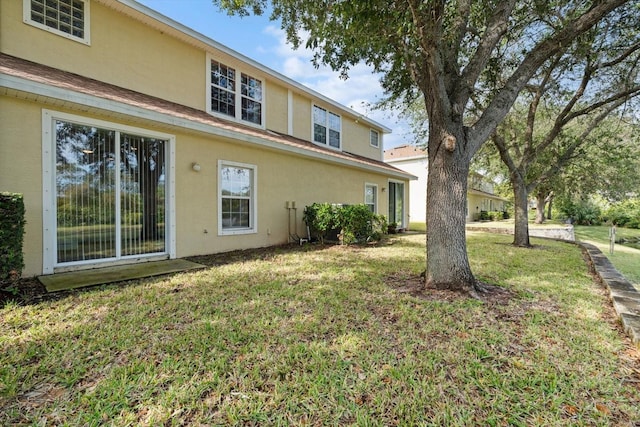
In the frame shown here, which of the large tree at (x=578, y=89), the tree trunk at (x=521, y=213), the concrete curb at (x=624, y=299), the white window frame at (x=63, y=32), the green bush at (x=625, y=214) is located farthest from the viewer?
the green bush at (x=625, y=214)

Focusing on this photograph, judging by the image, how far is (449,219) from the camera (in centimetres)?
443

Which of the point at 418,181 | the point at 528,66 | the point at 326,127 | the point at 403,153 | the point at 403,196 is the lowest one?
the point at 403,196

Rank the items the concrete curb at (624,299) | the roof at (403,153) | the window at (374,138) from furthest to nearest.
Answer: the roof at (403,153) < the window at (374,138) < the concrete curb at (624,299)

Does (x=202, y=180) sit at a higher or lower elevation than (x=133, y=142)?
lower

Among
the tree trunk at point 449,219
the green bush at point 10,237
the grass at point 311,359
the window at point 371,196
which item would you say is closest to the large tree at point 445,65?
the tree trunk at point 449,219

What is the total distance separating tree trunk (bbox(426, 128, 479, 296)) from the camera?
4406mm

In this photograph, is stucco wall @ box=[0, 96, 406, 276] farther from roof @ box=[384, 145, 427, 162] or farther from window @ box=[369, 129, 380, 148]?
roof @ box=[384, 145, 427, 162]

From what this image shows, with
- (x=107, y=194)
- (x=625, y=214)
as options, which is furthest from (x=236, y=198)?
(x=625, y=214)

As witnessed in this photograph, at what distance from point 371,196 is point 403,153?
15.6m

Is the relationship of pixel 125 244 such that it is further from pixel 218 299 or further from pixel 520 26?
pixel 520 26

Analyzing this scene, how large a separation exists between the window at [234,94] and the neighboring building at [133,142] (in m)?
0.03

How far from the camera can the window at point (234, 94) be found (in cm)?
835

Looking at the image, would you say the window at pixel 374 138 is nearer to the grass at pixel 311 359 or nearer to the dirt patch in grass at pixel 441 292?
the dirt patch in grass at pixel 441 292

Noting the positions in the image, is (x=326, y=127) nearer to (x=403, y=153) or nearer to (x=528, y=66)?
(x=528, y=66)
